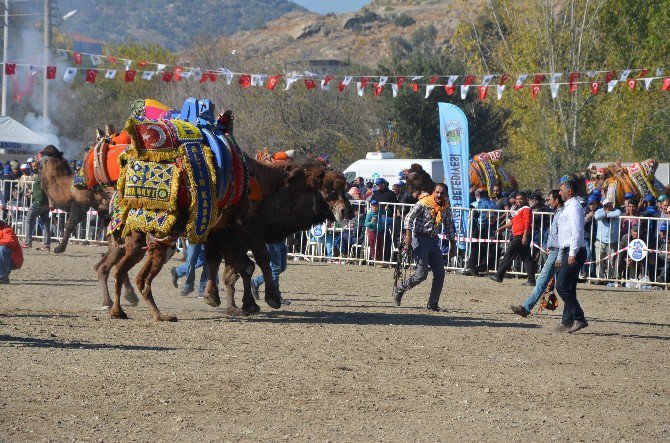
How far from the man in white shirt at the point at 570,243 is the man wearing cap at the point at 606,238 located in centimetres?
728

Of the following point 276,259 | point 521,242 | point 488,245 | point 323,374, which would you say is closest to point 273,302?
point 276,259

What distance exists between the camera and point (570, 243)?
1226cm


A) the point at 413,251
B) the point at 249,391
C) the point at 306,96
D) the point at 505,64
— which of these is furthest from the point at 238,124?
the point at 249,391

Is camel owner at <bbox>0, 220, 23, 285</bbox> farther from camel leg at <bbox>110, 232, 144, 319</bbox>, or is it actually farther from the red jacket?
camel leg at <bbox>110, 232, 144, 319</bbox>

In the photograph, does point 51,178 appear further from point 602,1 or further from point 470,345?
point 602,1

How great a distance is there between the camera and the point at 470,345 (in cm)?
1147

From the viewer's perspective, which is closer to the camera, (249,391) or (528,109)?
(249,391)

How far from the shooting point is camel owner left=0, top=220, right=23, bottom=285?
1478 cm

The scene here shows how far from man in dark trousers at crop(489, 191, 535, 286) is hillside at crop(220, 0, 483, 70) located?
89.4 metres

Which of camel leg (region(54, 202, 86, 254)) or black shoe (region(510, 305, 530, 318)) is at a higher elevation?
camel leg (region(54, 202, 86, 254))

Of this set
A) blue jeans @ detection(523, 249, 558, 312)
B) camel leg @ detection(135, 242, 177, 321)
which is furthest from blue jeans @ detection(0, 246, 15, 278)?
blue jeans @ detection(523, 249, 558, 312)

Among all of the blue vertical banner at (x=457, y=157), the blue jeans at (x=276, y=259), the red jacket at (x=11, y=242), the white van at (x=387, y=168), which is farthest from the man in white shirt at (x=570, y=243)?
the white van at (x=387, y=168)

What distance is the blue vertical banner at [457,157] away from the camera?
68.8 ft

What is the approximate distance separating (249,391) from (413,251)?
682 centimetres
